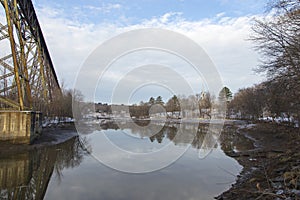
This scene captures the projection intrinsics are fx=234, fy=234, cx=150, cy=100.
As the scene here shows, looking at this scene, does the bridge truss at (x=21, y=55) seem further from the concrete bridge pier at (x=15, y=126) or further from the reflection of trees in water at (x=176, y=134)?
the reflection of trees in water at (x=176, y=134)

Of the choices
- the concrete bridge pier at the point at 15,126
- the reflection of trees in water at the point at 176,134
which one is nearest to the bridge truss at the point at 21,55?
the concrete bridge pier at the point at 15,126

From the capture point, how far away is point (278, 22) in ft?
44.8

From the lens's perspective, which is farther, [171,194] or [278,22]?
[278,22]

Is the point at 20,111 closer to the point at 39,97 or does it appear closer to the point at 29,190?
the point at 29,190

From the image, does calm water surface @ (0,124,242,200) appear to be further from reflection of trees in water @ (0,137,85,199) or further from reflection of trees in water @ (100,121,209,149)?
reflection of trees in water @ (100,121,209,149)

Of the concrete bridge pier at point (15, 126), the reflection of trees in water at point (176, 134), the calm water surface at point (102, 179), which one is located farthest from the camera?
the reflection of trees in water at point (176, 134)

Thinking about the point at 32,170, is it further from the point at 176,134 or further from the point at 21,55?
the point at 176,134

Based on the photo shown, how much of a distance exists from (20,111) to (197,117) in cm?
5054

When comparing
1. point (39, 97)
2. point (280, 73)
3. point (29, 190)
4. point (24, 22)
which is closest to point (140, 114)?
point (39, 97)

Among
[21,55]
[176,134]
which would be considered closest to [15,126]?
[21,55]

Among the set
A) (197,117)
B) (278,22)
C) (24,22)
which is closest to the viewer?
(278,22)

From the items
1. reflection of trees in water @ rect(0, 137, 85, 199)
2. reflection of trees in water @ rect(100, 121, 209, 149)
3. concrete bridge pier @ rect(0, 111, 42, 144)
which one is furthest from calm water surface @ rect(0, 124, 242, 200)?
reflection of trees in water @ rect(100, 121, 209, 149)

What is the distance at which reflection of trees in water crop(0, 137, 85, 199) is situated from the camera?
8734mm

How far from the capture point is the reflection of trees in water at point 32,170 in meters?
8.73
